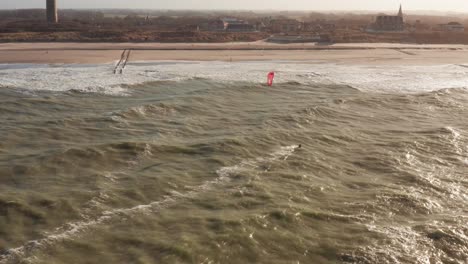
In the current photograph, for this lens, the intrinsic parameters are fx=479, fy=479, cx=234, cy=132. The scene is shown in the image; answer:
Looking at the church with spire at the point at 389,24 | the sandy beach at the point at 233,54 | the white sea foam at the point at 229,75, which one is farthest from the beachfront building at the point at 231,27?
the white sea foam at the point at 229,75

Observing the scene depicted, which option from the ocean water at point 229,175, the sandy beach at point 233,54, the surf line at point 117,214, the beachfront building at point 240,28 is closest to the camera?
the surf line at point 117,214

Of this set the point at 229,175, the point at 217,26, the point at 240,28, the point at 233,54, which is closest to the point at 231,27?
the point at 240,28

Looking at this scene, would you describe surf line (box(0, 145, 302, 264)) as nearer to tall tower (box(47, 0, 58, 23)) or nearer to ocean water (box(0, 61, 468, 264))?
ocean water (box(0, 61, 468, 264))

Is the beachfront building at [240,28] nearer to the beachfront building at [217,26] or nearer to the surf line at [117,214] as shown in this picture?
the beachfront building at [217,26]

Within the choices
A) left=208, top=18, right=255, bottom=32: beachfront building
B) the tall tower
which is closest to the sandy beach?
left=208, top=18, right=255, bottom=32: beachfront building

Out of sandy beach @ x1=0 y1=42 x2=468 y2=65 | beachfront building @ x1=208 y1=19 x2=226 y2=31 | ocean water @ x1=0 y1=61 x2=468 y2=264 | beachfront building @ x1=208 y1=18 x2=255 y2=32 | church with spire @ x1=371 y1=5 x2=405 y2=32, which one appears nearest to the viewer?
ocean water @ x1=0 y1=61 x2=468 y2=264


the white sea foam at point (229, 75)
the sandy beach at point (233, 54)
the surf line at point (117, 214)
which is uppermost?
the sandy beach at point (233, 54)

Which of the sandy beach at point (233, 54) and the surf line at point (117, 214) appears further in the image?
the sandy beach at point (233, 54)

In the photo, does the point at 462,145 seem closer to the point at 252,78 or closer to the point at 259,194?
the point at 259,194
